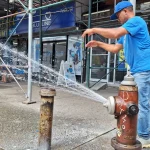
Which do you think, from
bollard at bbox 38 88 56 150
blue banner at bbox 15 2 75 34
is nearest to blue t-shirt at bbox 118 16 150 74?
bollard at bbox 38 88 56 150

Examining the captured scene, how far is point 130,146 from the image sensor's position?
1.77 meters

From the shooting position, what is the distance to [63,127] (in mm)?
3295

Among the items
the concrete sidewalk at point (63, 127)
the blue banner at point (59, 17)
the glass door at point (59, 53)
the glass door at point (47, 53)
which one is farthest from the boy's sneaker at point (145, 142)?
the glass door at point (47, 53)

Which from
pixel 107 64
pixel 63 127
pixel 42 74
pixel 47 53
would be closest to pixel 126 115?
pixel 63 127

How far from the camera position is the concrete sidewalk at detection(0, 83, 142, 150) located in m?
2.69

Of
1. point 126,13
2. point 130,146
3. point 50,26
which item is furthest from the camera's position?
point 50,26

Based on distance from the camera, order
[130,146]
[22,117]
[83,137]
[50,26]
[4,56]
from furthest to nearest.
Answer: [4,56] < [50,26] < [22,117] < [83,137] < [130,146]

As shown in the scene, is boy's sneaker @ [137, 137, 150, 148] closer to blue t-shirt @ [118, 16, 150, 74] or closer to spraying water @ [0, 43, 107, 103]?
blue t-shirt @ [118, 16, 150, 74]

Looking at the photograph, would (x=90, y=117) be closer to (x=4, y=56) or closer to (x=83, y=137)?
(x=83, y=137)

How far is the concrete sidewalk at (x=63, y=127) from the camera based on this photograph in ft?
8.81

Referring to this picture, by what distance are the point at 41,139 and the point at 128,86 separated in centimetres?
115

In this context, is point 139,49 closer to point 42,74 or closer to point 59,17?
point 59,17

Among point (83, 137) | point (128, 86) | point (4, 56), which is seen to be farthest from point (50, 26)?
point (128, 86)

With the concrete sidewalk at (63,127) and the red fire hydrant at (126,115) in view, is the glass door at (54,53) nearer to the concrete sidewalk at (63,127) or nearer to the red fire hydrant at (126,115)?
the concrete sidewalk at (63,127)
